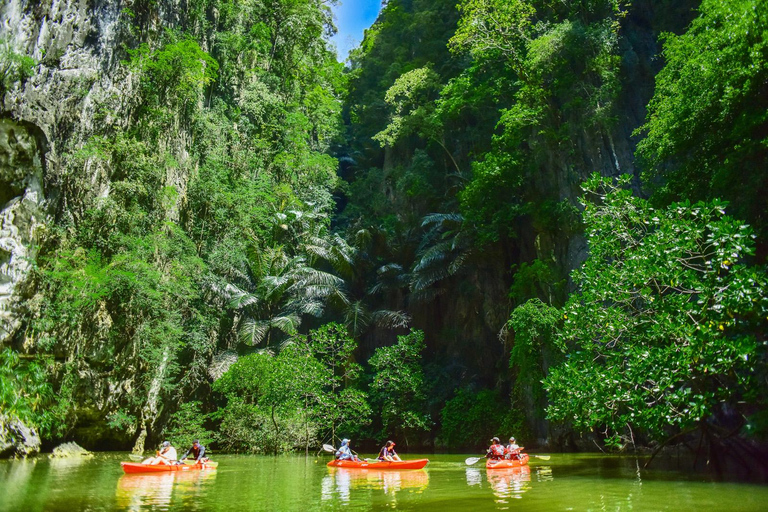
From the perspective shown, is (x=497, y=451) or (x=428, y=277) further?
(x=428, y=277)

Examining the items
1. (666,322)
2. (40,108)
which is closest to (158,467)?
(40,108)

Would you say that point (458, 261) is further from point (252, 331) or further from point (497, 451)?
point (497, 451)

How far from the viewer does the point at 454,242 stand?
22484 millimetres

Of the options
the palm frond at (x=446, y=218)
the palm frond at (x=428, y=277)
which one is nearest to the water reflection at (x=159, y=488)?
the palm frond at (x=428, y=277)

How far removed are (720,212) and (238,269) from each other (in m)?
19.4

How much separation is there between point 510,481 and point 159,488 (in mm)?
6605

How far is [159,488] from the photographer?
9.89m

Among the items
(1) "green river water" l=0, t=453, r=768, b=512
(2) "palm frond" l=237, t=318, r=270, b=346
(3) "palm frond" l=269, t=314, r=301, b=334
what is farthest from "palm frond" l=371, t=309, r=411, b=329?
(1) "green river water" l=0, t=453, r=768, b=512

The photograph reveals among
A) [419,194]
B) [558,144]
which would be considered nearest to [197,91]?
[419,194]

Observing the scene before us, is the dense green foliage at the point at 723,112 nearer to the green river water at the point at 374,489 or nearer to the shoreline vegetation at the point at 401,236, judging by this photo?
the shoreline vegetation at the point at 401,236

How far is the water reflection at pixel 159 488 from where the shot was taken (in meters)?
7.87

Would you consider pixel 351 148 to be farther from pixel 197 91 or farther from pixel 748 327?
pixel 748 327

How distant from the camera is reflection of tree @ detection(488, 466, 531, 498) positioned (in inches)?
350

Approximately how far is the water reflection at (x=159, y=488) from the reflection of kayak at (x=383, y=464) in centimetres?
312
